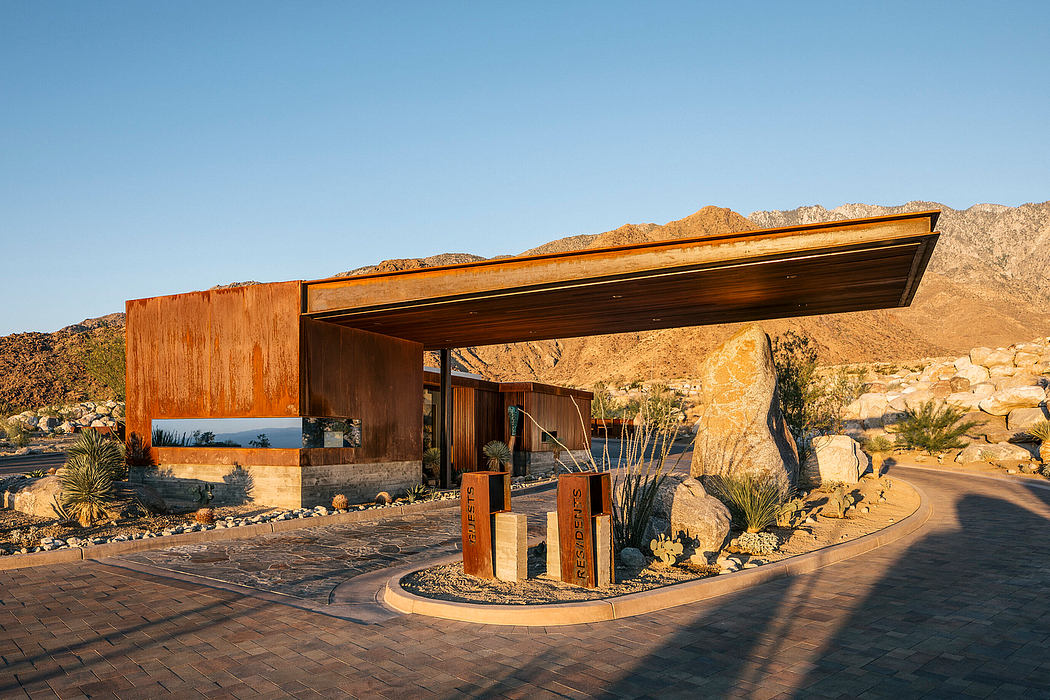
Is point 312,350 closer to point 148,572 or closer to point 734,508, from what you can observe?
point 148,572

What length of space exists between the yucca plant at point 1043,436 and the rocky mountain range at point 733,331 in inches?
1578

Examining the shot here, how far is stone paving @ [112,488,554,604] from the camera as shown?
8.20 meters

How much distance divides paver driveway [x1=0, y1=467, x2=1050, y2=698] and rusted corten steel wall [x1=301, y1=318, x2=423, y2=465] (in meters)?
6.45

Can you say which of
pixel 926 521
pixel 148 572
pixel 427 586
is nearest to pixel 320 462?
pixel 148 572

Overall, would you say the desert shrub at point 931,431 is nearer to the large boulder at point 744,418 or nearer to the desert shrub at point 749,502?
the large boulder at point 744,418

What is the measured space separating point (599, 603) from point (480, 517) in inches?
69.4

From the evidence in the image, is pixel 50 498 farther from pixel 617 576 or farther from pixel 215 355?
pixel 617 576

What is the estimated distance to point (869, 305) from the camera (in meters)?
14.0

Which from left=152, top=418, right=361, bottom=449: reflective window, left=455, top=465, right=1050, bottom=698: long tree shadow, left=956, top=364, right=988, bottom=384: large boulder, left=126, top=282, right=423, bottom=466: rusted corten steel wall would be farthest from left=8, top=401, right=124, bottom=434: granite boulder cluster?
left=956, top=364, right=988, bottom=384: large boulder

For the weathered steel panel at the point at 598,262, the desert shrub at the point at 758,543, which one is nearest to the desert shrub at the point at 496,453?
the weathered steel panel at the point at 598,262

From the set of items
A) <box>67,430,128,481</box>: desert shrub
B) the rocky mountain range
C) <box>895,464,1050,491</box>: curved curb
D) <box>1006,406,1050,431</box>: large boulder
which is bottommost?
<box>895,464,1050,491</box>: curved curb

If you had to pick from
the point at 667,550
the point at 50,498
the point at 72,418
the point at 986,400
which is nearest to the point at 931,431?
the point at 986,400

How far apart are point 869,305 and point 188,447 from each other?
46.2 feet

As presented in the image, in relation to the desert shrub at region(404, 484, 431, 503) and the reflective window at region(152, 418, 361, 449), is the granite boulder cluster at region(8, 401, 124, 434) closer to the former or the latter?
the reflective window at region(152, 418, 361, 449)
